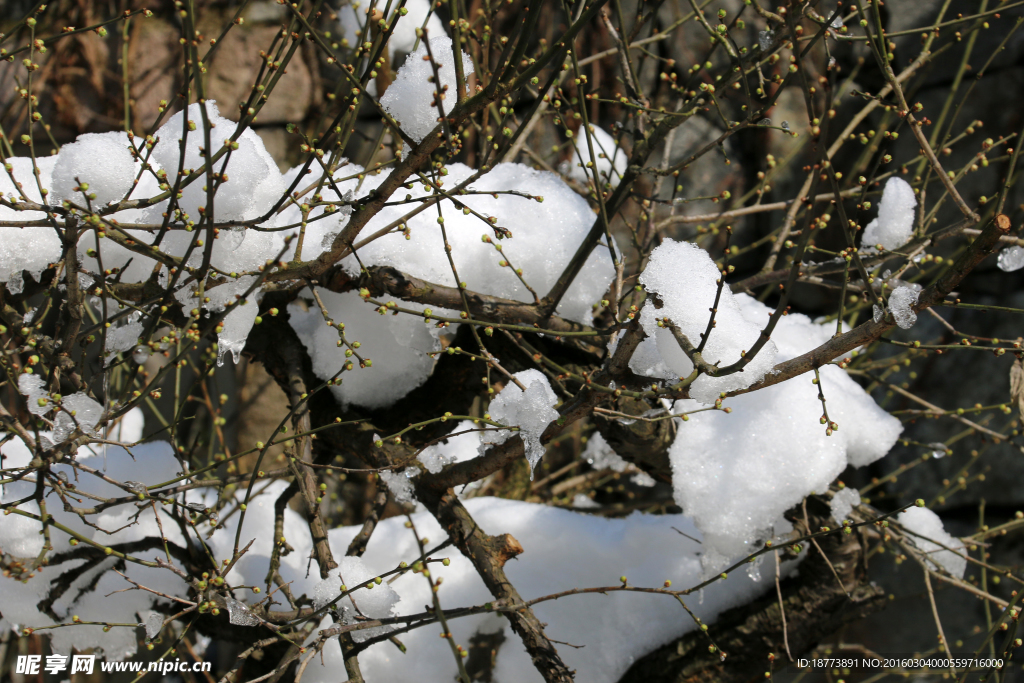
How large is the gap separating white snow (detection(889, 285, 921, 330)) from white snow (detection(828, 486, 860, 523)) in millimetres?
638

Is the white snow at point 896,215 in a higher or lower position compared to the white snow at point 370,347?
higher

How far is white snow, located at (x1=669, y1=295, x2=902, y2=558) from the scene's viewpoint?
136 cm

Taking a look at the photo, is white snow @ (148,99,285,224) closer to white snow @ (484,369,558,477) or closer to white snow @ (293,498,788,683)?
white snow @ (484,369,558,477)

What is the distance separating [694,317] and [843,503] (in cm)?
69

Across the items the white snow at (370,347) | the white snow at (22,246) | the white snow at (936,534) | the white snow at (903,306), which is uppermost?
the white snow at (22,246)

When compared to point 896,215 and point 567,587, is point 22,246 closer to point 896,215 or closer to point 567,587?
point 567,587

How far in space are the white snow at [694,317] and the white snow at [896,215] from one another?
468 millimetres

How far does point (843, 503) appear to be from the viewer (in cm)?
149

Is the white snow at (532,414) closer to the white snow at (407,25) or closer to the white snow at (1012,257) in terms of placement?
the white snow at (1012,257)

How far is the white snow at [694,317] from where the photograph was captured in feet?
3.64

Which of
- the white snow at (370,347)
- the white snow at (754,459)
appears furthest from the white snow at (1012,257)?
the white snow at (370,347)

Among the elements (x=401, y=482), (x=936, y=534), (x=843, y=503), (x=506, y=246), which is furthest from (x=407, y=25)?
(x=936, y=534)

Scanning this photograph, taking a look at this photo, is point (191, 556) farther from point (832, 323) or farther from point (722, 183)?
point (722, 183)

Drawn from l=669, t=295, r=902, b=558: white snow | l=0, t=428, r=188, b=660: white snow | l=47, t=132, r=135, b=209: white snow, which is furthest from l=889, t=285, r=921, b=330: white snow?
l=0, t=428, r=188, b=660: white snow
